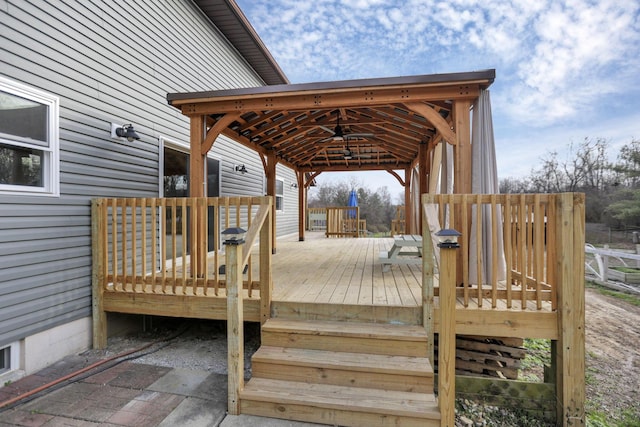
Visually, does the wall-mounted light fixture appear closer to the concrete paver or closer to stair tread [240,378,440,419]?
the concrete paver

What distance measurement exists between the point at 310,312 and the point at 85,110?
11.4 feet

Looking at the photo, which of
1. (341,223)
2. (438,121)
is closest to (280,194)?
(341,223)

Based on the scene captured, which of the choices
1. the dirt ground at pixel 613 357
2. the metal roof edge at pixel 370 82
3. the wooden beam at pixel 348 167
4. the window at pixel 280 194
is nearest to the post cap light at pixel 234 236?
the metal roof edge at pixel 370 82

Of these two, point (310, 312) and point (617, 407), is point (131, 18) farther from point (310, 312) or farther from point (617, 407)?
point (617, 407)

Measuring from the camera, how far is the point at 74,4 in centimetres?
357

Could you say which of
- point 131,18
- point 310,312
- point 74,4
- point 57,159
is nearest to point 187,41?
point 131,18

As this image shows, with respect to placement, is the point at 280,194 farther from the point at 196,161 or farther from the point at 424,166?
the point at 196,161

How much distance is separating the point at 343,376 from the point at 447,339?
0.88 metres

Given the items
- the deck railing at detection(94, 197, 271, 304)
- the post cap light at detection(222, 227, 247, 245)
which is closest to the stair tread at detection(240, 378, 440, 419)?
the deck railing at detection(94, 197, 271, 304)

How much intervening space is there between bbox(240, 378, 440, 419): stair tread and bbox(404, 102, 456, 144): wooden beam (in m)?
2.62

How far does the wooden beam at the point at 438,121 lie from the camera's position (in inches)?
141

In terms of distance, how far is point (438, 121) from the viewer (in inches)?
141

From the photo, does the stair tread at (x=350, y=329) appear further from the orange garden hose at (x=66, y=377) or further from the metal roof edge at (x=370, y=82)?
the metal roof edge at (x=370, y=82)

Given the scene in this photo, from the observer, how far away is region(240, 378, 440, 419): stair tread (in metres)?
2.24
